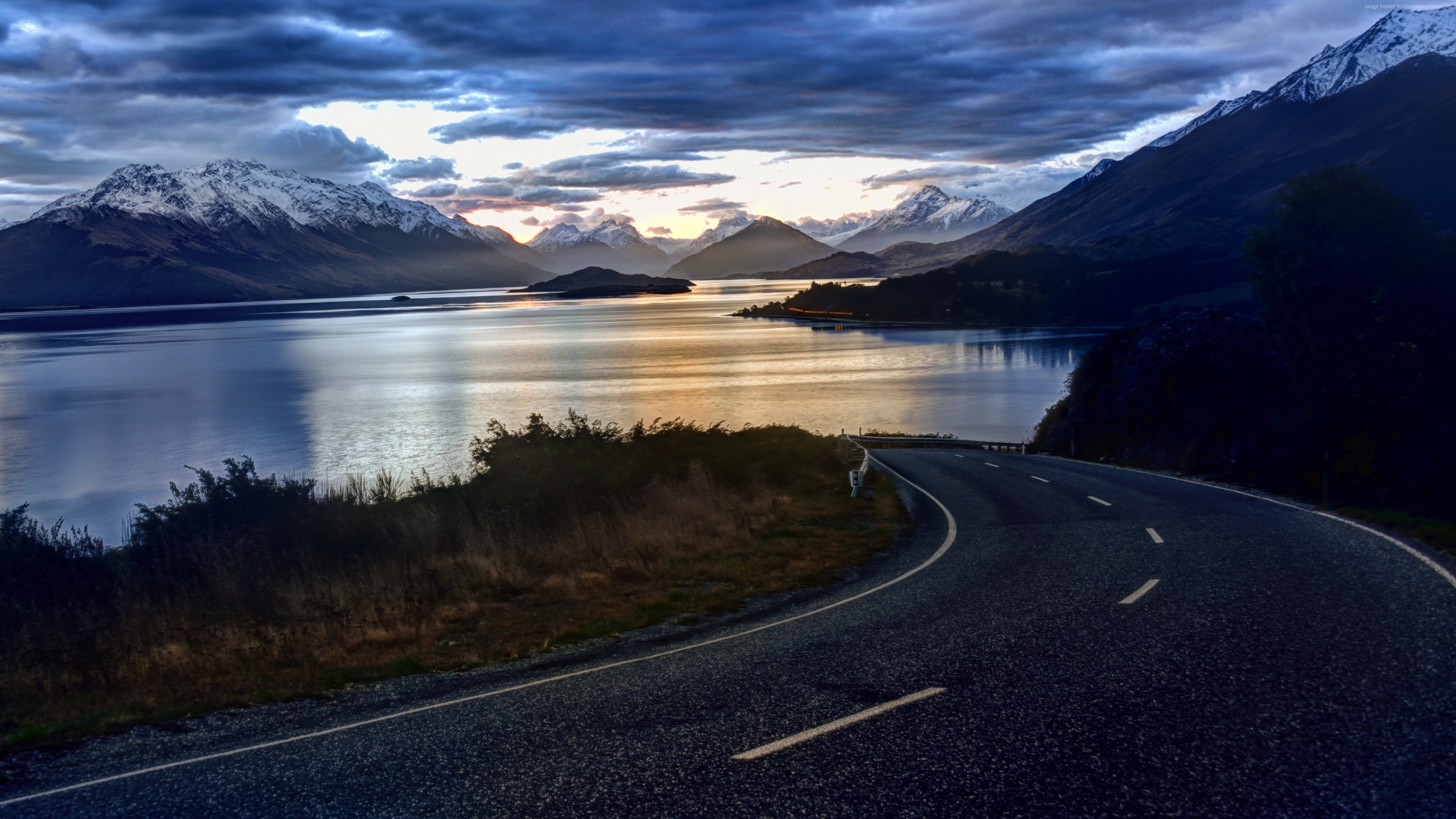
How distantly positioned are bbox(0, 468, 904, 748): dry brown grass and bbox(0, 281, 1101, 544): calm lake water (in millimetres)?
24753

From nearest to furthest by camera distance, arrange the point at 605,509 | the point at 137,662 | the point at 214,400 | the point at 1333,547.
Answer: the point at 137,662
the point at 1333,547
the point at 605,509
the point at 214,400

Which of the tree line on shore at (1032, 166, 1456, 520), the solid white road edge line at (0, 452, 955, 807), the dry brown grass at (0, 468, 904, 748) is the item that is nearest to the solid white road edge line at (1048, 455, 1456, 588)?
the solid white road edge line at (0, 452, 955, 807)

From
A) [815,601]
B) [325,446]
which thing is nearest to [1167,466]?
[815,601]

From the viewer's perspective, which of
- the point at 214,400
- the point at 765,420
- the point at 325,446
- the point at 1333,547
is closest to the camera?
the point at 1333,547

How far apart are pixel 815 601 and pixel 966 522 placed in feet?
28.8

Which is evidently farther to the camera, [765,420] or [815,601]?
[765,420]

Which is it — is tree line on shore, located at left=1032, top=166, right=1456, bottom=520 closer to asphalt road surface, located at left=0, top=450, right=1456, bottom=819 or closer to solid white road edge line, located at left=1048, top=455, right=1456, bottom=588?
solid white road edge line, located at left=1048, top=455, right=1456, bottom=588

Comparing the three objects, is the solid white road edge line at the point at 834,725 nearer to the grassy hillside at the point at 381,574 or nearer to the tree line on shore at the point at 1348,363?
the grassy hillside at the point at 381,574

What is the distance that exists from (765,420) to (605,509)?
4794 cm

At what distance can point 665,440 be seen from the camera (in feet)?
114

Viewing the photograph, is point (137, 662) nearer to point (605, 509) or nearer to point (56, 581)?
point (56, 581)

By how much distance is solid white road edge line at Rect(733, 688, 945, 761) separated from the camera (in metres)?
7.96

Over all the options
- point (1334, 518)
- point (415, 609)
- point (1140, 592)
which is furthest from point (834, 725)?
point (1334, 518)

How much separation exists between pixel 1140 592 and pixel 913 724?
637cm
